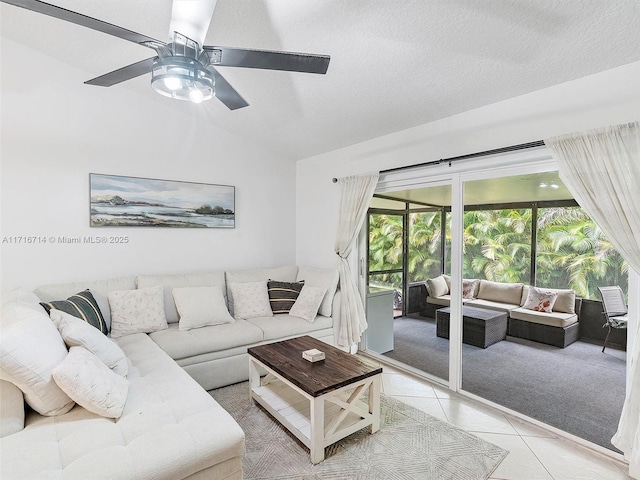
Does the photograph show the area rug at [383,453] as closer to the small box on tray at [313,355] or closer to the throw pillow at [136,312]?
the small box on tray at [313,355]

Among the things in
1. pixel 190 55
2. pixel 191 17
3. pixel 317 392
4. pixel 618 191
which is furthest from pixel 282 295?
pixel 618 191

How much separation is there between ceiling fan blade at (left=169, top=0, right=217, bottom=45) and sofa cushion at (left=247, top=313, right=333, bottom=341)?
2.52 metres

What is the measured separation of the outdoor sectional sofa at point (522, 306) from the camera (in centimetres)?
247

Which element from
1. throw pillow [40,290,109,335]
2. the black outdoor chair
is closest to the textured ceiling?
the black outdoor chair

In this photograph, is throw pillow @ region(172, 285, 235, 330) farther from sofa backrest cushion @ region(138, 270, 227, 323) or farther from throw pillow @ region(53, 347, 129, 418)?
A: throw pillow @ region(53, 347, 129, 418)

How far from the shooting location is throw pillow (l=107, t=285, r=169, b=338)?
3.01 meters

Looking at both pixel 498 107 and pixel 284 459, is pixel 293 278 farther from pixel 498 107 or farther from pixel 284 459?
pixel 498 107

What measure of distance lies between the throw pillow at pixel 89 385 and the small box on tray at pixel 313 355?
1135 millimetres

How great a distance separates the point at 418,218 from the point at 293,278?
5.98 ft

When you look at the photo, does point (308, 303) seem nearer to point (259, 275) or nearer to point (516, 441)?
point (259, 275)

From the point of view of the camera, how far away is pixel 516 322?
280 cm

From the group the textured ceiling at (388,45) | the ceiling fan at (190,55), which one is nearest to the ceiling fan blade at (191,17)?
the ceiling fan at (190,55)

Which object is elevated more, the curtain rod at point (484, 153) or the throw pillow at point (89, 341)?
the curtain rod at point (484, 153)

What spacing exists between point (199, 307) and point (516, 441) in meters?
2.80
